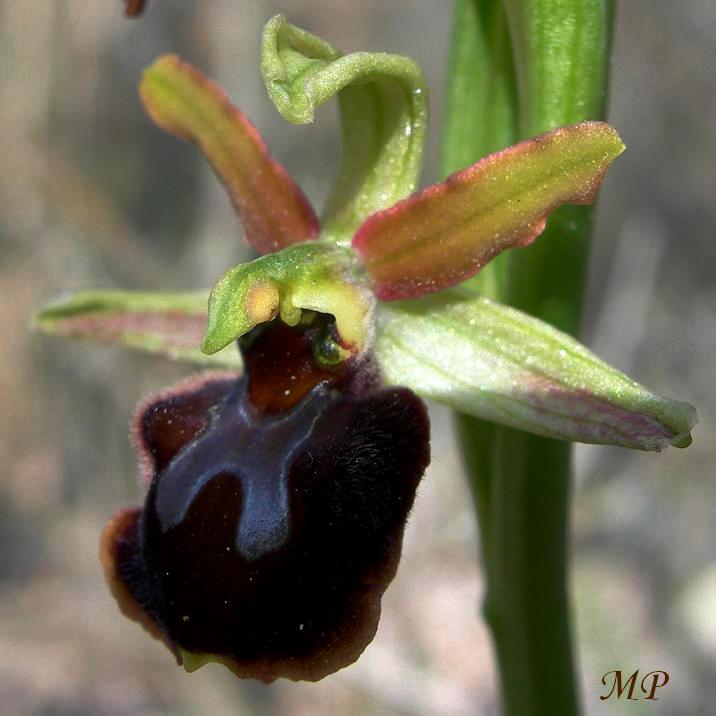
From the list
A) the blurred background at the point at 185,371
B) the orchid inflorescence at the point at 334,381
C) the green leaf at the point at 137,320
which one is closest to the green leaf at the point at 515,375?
the orchid inflorescence at the point at 334,381

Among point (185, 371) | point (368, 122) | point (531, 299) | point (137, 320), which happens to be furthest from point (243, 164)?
point (185, 371)

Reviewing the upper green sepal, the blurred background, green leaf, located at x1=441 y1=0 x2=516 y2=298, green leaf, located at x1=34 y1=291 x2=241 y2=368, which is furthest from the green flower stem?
the blurred background

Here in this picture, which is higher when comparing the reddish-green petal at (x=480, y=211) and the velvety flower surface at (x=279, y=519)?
the reddish-green petal at (x=480, y=211)

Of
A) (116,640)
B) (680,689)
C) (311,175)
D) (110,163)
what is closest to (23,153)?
(110,163)

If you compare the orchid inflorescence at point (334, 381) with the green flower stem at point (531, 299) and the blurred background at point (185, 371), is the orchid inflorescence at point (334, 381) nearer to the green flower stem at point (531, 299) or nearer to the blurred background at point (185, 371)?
the green flower stem at point (531, 299)

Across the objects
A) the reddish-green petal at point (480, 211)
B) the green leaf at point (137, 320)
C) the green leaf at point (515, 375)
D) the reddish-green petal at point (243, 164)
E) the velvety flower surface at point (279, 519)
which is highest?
the reddish-green petal at point (243, 164)

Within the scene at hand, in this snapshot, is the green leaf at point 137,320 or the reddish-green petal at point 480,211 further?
the green leaf at point 137,320

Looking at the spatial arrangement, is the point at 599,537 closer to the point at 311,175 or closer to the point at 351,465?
the point at 311,175
